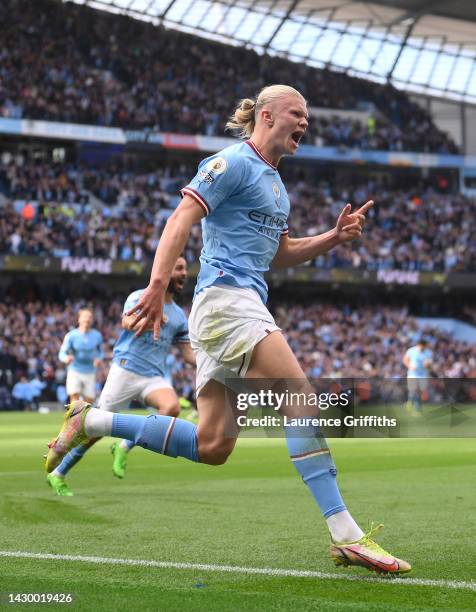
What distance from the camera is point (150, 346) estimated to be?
10992 millimetres

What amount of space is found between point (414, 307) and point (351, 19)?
1496 cm

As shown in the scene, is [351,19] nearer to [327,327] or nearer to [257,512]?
[327,327]

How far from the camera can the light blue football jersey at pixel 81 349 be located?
17.6 m

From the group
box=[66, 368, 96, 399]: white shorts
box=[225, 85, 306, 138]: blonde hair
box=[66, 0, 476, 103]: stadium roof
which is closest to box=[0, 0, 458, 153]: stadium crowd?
box=[66, 0, 476, 103]: stadium roof

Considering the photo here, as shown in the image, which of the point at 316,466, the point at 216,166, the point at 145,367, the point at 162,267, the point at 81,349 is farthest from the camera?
the point at 81,349

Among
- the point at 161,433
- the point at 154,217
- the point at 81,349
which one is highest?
the point at 154,217

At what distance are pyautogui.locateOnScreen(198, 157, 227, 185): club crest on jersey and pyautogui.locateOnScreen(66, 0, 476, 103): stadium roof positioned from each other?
46.1 meters

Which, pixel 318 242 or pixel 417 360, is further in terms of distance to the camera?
pixel 417 360

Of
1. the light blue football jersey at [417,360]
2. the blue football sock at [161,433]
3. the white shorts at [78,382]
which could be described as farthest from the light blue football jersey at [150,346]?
the light blue football jersey at [417,360]

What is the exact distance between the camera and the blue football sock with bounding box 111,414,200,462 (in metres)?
5.92

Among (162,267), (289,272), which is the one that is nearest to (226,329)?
(162,267)

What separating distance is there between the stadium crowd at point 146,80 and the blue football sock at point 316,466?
39889 mm

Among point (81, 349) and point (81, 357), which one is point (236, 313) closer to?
point (81, 349)

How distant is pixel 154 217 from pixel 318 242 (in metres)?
38.4
